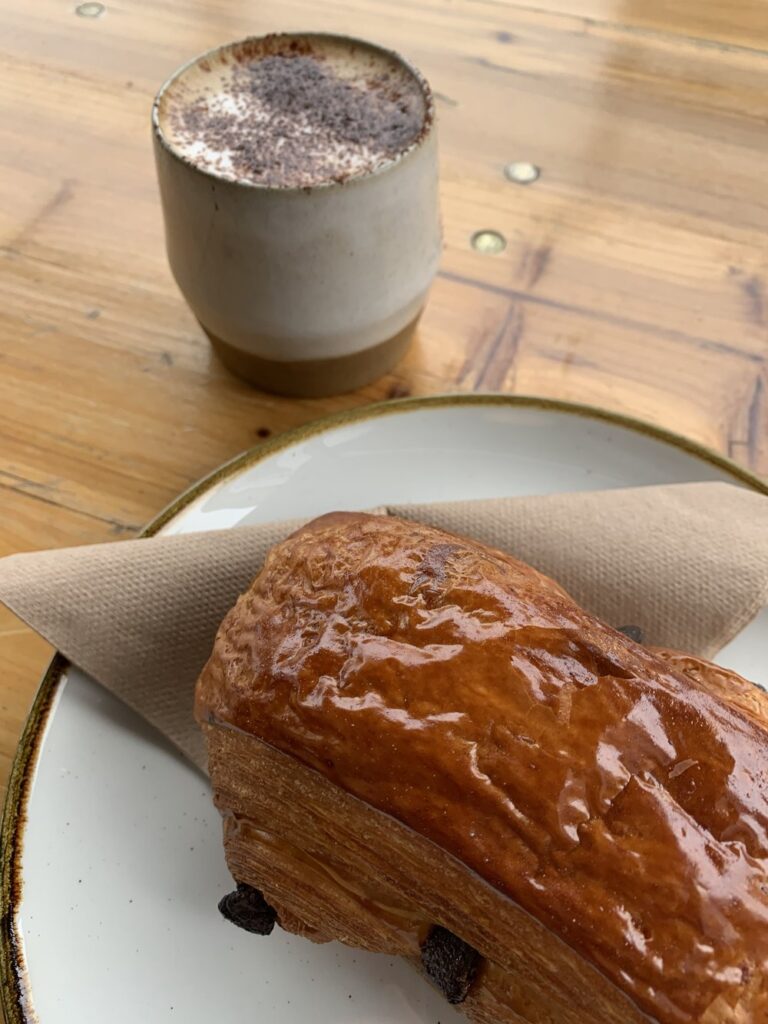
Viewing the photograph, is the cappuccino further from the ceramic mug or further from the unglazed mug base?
the unglazed mug base

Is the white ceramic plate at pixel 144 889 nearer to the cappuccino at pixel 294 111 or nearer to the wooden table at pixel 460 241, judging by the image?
the wooden table at pixel 460 241

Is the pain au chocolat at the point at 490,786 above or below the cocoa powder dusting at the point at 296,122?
below

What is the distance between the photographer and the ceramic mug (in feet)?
3.12

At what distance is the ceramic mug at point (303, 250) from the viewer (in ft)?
3.12

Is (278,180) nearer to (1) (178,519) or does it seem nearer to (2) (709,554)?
(1) (178,519)

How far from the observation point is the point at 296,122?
1.03 m

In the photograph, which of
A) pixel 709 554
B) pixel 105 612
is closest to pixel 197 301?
pixel 105 612

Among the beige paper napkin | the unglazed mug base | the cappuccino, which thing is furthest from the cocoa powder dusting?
the beige paper napkin

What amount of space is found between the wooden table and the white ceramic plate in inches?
5.7

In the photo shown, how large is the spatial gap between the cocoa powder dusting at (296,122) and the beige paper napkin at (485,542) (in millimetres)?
357

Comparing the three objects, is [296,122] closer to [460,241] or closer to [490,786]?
[460,241]

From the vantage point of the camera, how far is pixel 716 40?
170 cm

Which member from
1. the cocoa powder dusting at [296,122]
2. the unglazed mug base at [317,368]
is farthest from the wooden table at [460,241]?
the cocoa powder dusting at [296,122]

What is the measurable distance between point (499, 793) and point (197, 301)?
0.68 meters
